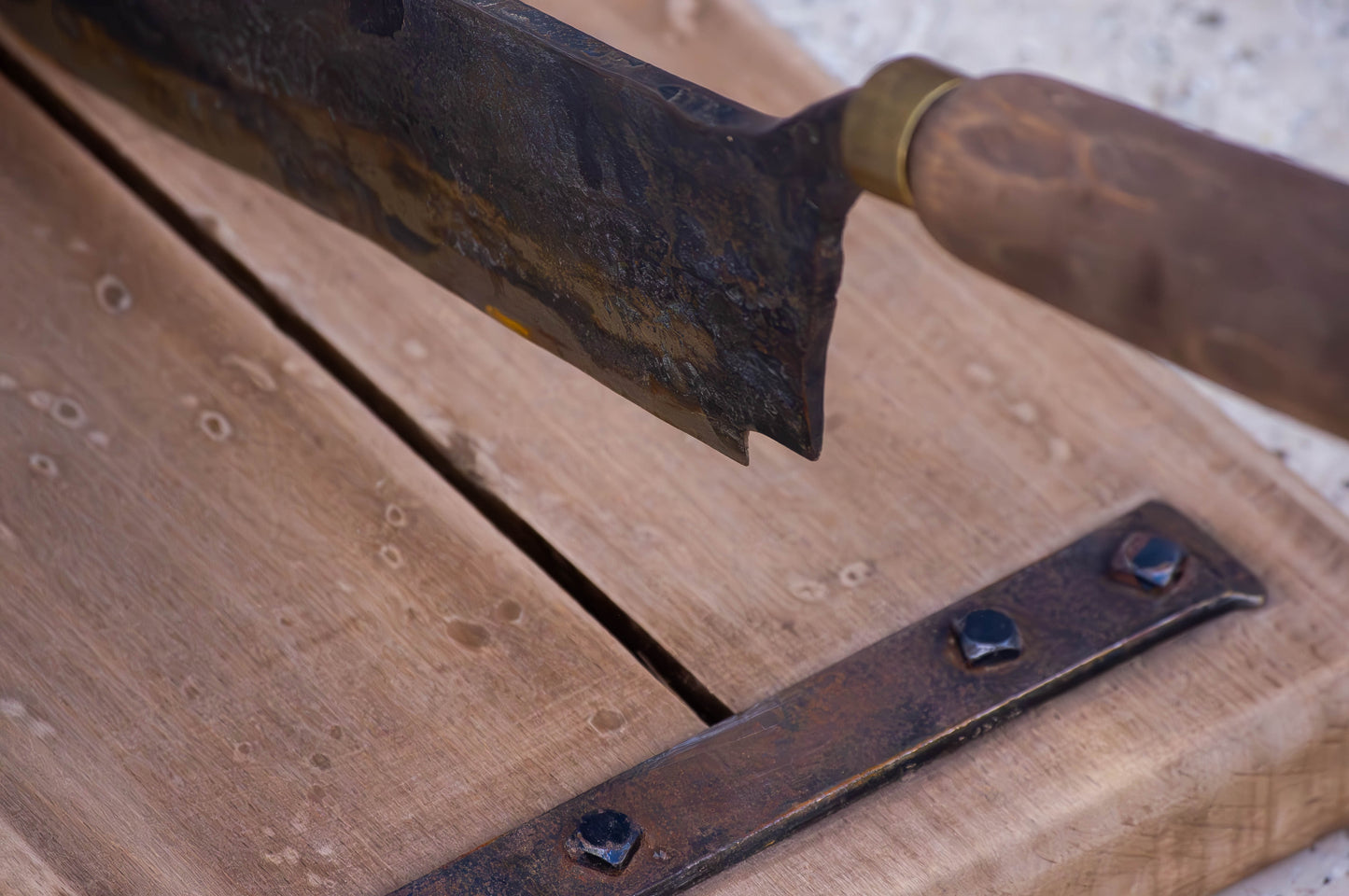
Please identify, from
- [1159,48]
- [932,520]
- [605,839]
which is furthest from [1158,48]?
[605,839]

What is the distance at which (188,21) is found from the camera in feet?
2.36

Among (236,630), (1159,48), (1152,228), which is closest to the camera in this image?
(1152,228)

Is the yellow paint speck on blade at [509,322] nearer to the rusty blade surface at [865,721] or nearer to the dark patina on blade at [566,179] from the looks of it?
the dark patina on blade at [566,179]

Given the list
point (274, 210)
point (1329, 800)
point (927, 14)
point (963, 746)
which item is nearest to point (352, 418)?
point (274, 210)

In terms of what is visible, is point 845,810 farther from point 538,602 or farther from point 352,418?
point 352,418

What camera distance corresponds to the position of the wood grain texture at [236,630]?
60 cm

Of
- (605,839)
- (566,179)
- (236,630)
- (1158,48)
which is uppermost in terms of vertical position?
(1158,48)

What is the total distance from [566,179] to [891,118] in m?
0.18

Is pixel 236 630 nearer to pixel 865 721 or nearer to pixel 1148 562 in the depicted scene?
pixel 865 721

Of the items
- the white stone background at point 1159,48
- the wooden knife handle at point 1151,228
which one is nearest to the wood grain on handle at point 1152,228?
the wooden knife handle at point 1151,228

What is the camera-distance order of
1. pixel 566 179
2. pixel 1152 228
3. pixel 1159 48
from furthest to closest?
pixel 1159 48, pixel 566 179, pixel 1152 228

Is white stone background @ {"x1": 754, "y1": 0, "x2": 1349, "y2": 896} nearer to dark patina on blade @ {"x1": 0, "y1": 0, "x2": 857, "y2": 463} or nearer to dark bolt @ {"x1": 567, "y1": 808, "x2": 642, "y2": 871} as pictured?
dark patina on blade @ {"x1": 0, "y1": 0, "x2": 857, "y2": 463}

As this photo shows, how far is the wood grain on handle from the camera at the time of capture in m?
0.37

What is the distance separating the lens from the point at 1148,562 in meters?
0.68
